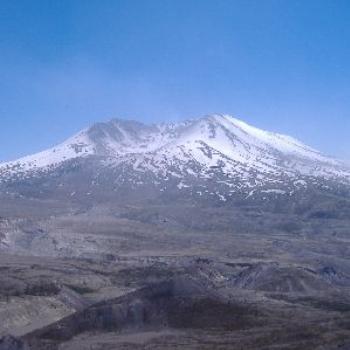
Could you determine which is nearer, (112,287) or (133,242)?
(112,287)

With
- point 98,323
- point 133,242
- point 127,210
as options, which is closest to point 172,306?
point 98,323

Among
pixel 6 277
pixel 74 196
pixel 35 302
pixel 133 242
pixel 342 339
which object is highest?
pixel 74 196

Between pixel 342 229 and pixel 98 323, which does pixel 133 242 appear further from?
pixel 98 323

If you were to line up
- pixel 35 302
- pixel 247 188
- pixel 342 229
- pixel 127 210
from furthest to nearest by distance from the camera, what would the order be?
pixel 247 188
pixel 127 210
pixel 342 229
pixel 35 302

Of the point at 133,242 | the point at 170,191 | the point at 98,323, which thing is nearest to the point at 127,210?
the point at 170,191

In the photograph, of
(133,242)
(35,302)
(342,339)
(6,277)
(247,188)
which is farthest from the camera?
(247,188)

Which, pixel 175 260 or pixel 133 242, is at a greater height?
pixel 133 242

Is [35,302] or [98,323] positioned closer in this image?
[98,323]

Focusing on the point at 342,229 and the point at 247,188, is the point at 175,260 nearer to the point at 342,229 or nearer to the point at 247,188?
the point at 342,229

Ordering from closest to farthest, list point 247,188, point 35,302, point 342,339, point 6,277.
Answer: point 342,339 → point 35,302 → point 6,277 → point 247,188
